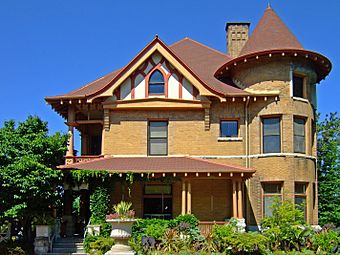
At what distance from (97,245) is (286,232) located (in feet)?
25.4

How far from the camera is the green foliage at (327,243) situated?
18500 millimetres

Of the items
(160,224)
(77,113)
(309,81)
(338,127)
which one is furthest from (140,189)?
(338,127)

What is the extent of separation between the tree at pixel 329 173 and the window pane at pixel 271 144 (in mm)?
7756

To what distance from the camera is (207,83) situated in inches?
975

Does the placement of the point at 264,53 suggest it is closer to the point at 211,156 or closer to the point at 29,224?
the point at 211,156

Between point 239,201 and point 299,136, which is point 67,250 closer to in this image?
point 239,201

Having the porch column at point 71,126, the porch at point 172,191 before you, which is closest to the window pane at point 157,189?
the porch at point 172,191

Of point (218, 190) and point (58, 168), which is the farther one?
point (218, 190)

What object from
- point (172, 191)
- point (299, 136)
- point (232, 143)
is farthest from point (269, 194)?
point (172, 191)

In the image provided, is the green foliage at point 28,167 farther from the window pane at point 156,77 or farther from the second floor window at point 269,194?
the second floor window at point 269,194

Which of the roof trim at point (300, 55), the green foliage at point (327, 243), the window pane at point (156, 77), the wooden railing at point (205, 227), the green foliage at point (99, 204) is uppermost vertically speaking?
the roof trim at point (300, 55)

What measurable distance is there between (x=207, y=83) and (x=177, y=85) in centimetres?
177

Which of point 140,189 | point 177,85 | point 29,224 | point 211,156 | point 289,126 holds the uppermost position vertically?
point 177,85

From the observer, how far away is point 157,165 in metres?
22.1
